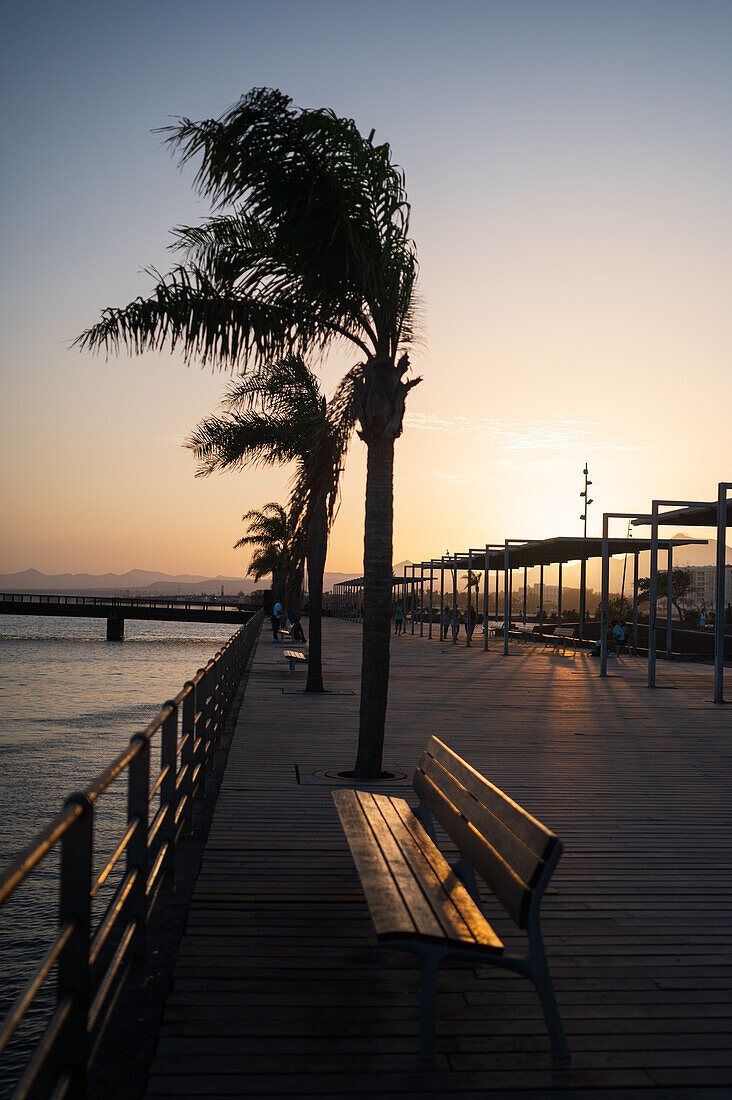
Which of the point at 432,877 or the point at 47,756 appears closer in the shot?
the point at 432,877

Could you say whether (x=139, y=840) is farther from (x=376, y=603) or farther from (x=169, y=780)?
(x=376, y=603)

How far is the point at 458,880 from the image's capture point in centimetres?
361

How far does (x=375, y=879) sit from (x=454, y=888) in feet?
0.94

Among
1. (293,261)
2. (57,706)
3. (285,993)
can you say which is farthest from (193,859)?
(57,706)

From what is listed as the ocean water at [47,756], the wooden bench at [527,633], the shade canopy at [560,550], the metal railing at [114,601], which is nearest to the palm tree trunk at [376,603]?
the ocean water at [47,756]

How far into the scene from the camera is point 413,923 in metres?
2.95

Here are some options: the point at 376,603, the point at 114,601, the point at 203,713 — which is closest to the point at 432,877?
the point at 203,713

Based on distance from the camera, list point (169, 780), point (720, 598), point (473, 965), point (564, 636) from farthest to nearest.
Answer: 1. point (564, 636)
2. point (720, 598)
3. point (169, 780)
4. point (473, 965)

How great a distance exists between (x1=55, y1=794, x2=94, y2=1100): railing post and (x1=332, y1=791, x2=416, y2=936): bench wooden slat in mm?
851

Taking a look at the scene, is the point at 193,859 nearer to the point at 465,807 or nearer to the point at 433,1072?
→ the point at 465,807

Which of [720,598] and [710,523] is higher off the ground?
[710,523]

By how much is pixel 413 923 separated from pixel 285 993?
0.82 meters

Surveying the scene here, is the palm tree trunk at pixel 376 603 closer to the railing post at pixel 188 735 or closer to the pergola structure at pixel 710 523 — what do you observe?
the railing post at pixel 188 735

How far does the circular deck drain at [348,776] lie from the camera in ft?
25.5
